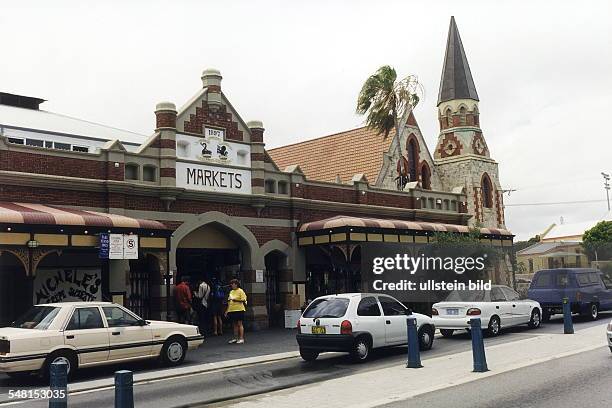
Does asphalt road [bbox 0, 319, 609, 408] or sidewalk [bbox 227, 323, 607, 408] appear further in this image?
asphalt road [bbox 0, 319, 609, 408]

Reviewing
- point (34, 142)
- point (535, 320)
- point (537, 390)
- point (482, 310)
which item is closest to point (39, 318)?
point (537, 390)

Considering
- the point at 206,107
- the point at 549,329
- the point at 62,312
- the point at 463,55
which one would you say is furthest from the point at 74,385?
the point at 463,55

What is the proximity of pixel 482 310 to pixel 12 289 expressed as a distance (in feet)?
42.6

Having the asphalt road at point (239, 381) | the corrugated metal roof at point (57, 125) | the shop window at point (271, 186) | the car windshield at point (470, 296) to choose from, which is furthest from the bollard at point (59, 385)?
the corrugated metal roof at point (57, 125)

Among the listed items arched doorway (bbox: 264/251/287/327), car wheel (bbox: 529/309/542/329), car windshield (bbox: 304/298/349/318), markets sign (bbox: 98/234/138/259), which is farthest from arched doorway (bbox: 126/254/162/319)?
car wheel (bbox: 529/309/542/329)

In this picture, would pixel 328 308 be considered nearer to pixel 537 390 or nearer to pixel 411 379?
pixel 411 379

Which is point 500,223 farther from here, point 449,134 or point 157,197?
point 157,197

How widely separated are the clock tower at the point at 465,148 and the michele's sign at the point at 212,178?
20023mm

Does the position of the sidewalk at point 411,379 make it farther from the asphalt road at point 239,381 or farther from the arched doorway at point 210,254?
the arched doorway at point 210,254

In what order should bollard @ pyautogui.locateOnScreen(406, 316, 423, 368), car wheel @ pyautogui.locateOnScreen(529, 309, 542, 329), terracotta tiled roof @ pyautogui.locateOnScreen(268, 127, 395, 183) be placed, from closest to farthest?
bollard @ pyautogui.locateOnScreen(406, 316, 423, 368) → car wheel @ pyautogui.locateOnScreen(529, 309, 542, 329) → terracotta tiled roof @ pyautogui.locateOnScreen(268, 127, 395, 183)

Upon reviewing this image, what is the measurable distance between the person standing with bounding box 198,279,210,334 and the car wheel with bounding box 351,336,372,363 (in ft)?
26.6

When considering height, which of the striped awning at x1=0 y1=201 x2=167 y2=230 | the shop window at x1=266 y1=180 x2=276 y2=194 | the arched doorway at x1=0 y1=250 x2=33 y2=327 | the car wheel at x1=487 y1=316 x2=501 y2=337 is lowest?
the car wheel at x1=487 y1=316 x2=501 y2=337

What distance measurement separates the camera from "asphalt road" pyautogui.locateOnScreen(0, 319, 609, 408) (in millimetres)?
10422

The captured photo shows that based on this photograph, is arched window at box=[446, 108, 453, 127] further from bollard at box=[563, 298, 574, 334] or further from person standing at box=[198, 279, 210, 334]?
person standing at box=[198, 279, 210, 334]
